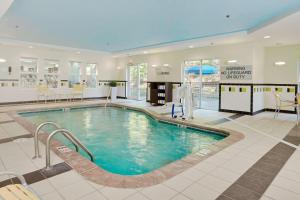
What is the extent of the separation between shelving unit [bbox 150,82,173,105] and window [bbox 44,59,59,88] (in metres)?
5.05

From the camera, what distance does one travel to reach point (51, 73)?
34.3 ft

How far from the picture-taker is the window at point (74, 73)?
11242mm

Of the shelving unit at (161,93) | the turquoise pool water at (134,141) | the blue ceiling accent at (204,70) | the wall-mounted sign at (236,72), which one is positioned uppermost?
the blue ceiling accent at (204,70)

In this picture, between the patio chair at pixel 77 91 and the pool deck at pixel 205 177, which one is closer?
the pool deck at pixel 205 177

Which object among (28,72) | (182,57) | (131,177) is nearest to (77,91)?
(28,72)

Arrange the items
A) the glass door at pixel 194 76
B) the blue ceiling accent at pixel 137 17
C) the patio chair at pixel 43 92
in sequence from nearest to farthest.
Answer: the blue ceiling accent at pixel 137 17 < the glass door at pixel 194 76 < the patio chair at pixel 43 92

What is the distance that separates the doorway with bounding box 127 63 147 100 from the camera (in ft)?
38.5

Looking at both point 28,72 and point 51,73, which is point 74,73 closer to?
point 51,73

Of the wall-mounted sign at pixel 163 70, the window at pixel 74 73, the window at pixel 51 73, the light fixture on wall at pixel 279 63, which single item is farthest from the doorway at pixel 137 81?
the light fixture on wall at pixel 279 63

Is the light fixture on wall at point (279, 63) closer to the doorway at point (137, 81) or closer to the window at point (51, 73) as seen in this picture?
the doorway at point (137, 81)

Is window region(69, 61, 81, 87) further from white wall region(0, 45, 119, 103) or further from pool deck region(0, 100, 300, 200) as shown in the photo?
pool deck region(0, 100, 300, 200)

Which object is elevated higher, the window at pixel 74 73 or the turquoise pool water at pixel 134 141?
the window at pixel 74 73

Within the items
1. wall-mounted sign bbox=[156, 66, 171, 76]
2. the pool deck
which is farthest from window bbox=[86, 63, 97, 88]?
the pool deck

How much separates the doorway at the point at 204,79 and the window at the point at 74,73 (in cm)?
607
